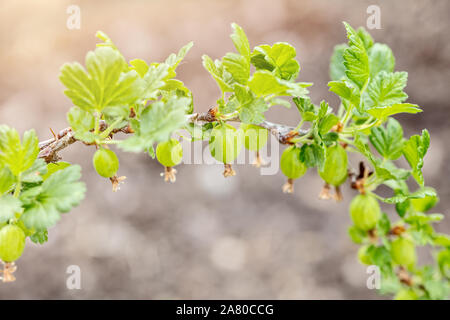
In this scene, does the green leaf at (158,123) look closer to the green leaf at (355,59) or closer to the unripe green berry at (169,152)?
the unripe green berry at (169,152)

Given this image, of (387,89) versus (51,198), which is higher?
(387,89)

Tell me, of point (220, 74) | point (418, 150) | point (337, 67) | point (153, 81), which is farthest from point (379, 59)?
point (153, 81)

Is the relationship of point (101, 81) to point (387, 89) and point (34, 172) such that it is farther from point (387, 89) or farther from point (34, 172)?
point (387, 89)

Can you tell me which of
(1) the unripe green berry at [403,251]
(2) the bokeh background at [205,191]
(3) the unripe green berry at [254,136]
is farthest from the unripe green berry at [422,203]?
(2) the bokeh background at [205,191]

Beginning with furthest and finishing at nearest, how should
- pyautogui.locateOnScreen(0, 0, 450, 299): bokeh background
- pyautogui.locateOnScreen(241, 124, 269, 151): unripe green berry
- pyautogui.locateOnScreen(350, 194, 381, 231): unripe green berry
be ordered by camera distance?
pyautogui.locateOnScreen(0, 0, 450, 299): bokeh background → pyautogui.locateOnScreen(350, 194, 381, 231): unripe green berry → pyautogui.locateOnScreen(241, 124, 269, 151): unripe green berry

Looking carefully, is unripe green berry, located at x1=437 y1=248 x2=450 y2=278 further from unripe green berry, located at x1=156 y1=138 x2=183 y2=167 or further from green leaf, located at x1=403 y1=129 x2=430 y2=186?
unripe green berry, located at x1=156 y1=138 x2=183 y2=167

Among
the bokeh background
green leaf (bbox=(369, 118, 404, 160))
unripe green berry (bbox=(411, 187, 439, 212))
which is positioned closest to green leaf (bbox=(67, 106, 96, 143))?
green leaf (bbox=(369, 118, 404, 160))

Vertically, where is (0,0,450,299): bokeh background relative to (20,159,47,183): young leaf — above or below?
above
